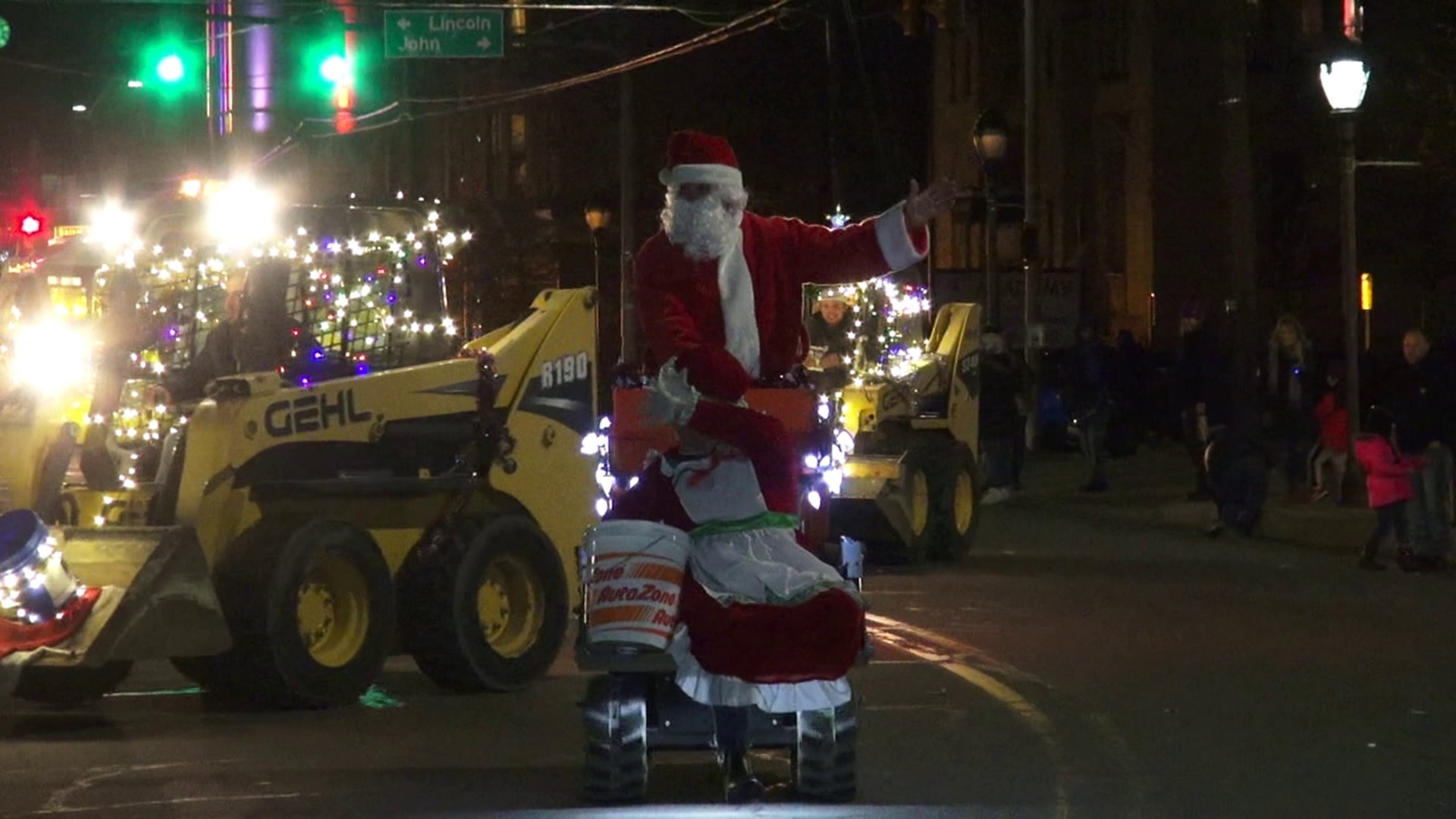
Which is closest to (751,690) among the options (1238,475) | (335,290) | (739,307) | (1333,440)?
(739,307)

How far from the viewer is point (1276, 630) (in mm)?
13930

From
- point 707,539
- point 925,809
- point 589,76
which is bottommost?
point 925,809

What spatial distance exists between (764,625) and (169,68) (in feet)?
62.3

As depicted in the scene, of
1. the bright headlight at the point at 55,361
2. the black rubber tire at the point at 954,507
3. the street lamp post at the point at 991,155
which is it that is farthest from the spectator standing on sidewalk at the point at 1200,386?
the bright headlight at the point at 55,361

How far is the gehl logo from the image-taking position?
10742mm

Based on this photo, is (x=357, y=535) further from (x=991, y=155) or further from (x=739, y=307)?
(x=991, y=155)

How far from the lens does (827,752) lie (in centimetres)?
780

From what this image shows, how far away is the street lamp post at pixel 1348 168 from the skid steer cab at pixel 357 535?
10.4 metres

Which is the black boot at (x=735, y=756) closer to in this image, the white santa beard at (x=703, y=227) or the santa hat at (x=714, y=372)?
the santa hat at (x=714, y=372)

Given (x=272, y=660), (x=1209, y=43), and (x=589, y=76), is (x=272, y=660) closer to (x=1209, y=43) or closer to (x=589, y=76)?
(x=589, y=76)

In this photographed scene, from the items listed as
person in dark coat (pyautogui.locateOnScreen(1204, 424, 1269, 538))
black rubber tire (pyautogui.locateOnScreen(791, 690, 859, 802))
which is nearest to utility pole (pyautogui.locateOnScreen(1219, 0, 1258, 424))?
A: person in dark coat (pyautogui.locateOnScreen(1204, 424, 1269, 538))

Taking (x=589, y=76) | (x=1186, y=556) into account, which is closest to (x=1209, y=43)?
(x=589, y=76)

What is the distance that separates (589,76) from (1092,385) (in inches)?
489

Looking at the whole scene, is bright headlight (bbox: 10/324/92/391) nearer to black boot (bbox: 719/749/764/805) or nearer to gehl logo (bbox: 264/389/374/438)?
gehl logo (bbox: 264/389/374/438)
